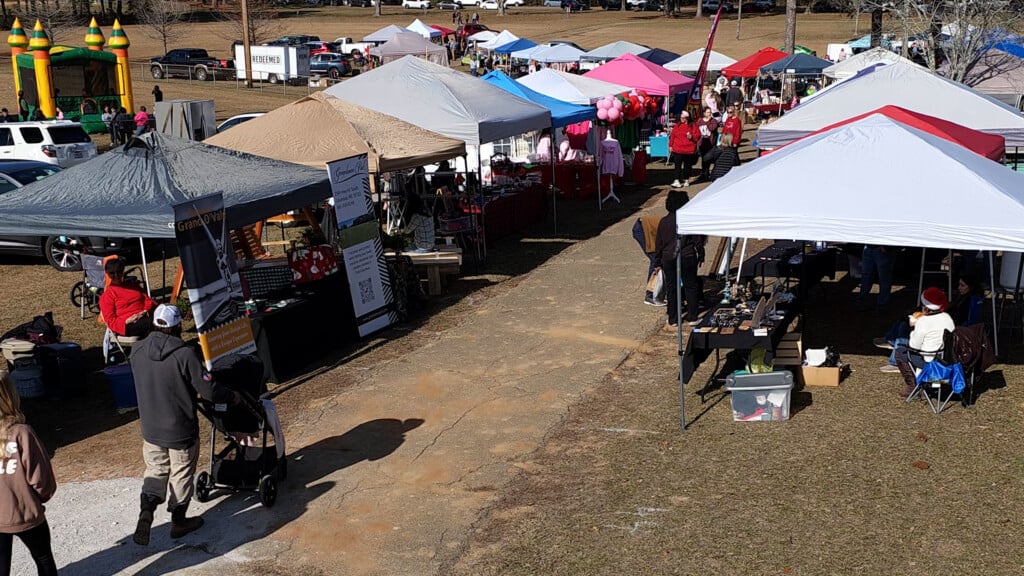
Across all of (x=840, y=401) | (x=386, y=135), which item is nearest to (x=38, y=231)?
(x=386, y=135)

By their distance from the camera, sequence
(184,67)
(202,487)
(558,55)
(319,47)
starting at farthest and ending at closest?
(319,47), (184,67), (558,55), (202,487)

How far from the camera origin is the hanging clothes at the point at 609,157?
21078mm

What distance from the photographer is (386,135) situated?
14305 millimetres

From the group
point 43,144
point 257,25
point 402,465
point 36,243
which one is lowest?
point 402,465

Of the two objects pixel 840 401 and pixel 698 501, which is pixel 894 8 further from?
pixel 698 501

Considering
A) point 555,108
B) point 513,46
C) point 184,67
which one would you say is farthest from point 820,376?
point 184,67

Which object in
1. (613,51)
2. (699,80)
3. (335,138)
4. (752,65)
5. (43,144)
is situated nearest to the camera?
(335,138)

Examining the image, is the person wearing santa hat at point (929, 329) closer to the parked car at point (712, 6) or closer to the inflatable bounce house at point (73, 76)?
the inflatable bounce house at point (73, 76)

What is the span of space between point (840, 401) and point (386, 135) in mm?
7542

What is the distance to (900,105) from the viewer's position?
1480cm

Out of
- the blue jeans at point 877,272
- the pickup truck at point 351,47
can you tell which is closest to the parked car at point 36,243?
the blue jeans at point 877,272

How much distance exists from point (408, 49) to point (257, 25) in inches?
903

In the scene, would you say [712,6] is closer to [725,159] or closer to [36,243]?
[725,159]

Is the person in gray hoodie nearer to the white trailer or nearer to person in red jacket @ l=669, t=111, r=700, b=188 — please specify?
person in red jacket @ l=669, t=111, r=700, b=188
